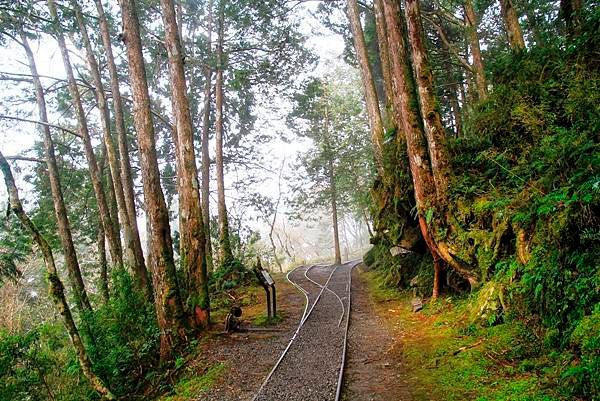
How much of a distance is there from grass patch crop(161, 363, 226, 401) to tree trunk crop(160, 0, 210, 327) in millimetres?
1884

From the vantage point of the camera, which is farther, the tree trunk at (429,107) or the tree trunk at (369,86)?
the tree trunk at (369,86)

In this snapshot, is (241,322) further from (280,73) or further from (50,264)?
(280,73)

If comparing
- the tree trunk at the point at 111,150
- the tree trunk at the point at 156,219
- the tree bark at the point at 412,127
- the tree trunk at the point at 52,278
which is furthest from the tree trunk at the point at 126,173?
the tree bark at the point at 412,127

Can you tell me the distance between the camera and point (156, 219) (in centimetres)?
791

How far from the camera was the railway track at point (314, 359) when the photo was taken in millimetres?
5473

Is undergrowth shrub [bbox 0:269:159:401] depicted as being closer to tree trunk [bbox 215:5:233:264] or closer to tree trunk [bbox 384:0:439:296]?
tree trunk [bbox 384:0:439:296]

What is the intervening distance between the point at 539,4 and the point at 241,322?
17337 mm

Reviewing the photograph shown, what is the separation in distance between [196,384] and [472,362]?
4322 millimetres

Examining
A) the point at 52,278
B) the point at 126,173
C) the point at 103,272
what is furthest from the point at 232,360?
the point at 103,272

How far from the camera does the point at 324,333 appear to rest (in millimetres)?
8359

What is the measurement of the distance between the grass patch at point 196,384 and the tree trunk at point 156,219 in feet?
4.06

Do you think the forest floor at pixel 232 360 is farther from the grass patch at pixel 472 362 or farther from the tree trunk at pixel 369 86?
the tree trunk at pixel 369 86

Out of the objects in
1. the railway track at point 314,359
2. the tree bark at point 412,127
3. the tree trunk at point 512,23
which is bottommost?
the railway track at point 314,359

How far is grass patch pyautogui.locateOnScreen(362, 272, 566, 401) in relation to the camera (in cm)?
423
